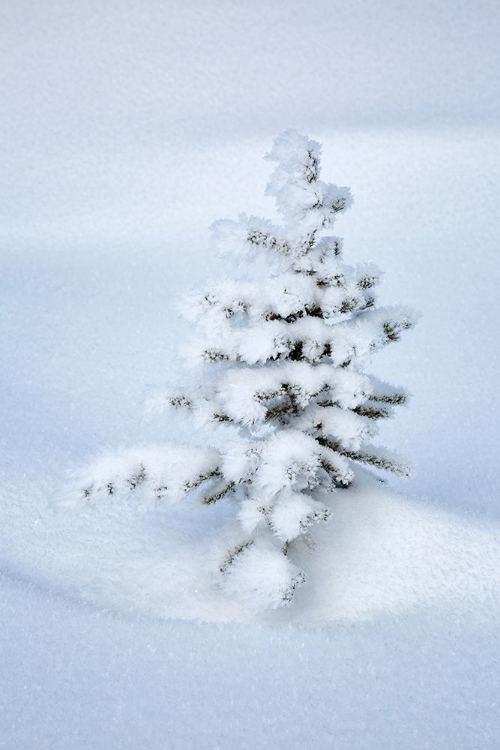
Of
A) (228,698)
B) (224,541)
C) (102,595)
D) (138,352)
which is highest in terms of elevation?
(138,352)

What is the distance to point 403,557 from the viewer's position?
3816 millimetres

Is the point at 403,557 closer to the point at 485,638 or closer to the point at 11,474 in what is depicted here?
the point at 485,638

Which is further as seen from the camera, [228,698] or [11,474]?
[11,474]

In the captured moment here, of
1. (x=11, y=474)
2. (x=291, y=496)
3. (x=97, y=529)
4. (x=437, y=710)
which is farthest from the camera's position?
(x=11, y=474)

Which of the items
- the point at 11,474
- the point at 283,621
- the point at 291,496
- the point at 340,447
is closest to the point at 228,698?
the point at 283,621

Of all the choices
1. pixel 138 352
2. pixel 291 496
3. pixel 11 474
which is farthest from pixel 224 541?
pixel 138 352

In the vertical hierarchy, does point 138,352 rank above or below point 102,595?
above

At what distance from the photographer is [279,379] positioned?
3.64 m

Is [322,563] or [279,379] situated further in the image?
[322,563]

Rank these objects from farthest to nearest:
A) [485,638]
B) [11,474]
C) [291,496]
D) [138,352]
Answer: [138,352] < [11,474] < [291,496] < [485,638]

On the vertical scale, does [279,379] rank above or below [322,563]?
above

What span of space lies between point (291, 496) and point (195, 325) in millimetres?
760

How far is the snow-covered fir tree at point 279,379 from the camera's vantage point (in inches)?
141

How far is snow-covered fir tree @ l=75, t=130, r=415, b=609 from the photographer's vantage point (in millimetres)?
3580
